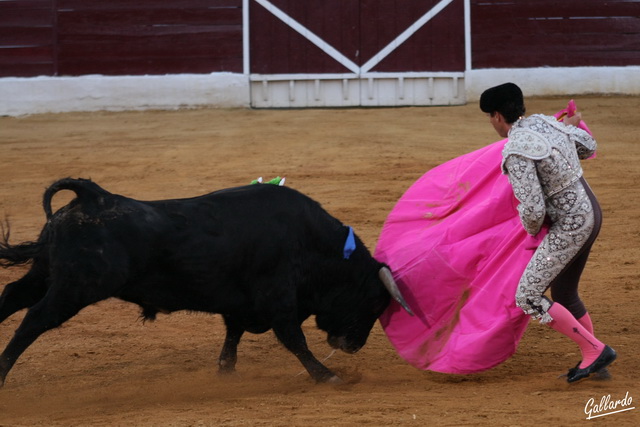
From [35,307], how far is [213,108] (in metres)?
7.60

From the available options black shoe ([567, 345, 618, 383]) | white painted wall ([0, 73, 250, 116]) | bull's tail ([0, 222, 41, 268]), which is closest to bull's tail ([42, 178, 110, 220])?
bull's tail ([0, 222, 41, 268])

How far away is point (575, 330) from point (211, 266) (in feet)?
4.99

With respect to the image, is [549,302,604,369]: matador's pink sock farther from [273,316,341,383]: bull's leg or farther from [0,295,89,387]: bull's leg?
[0,295,89,387]: bull's leg

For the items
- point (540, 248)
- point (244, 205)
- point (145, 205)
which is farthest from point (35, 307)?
point (540, 248)

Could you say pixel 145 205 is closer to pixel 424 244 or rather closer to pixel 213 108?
pixel 424 244

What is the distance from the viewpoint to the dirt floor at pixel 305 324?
12.2ft

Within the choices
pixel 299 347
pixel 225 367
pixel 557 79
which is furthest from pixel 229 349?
pixel 557 79

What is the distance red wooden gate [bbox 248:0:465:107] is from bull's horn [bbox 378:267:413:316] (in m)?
7.06

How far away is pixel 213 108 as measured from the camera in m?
11.3

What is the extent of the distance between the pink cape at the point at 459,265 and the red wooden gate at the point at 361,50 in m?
6.66

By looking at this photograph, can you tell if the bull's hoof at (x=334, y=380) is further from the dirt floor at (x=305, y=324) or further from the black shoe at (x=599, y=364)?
the black shoe at (x=599, y=364)

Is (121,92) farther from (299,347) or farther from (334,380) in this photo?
(334,380)

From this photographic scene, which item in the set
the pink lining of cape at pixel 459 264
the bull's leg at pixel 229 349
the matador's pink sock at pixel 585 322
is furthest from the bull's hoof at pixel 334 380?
the matador's pink sock at pixel 585 322

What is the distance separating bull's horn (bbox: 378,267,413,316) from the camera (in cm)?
430
